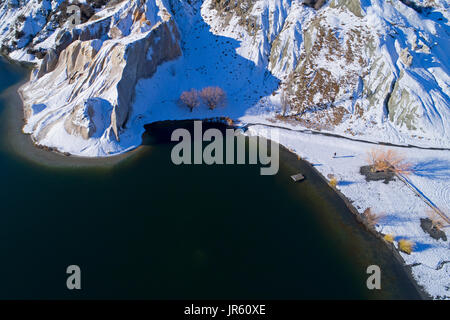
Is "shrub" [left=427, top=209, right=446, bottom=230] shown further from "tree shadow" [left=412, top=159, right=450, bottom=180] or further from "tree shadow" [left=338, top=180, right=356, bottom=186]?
"tree shadow" [left=338, top=180, right=356, bottom=186]

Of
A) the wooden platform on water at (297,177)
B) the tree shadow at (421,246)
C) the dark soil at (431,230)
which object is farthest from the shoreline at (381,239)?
the dark soil at (431,230)

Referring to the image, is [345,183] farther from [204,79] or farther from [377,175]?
[204,79]

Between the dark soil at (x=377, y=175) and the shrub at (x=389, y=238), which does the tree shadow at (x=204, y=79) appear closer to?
the dark soil at (x=377, y=175)

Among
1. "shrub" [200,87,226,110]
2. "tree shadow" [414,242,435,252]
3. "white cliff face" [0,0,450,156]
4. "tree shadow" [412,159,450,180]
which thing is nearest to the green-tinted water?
"tree shadow" [414,242,435,252]

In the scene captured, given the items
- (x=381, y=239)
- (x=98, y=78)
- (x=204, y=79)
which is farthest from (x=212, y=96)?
(x=381, y=239)
